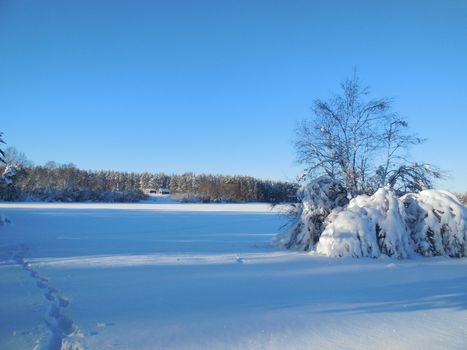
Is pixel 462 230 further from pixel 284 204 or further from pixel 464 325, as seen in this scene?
pixel 464 325

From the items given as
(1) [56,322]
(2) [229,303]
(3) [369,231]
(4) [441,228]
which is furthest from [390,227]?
(1) [56,322]

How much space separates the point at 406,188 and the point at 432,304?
9333 mm

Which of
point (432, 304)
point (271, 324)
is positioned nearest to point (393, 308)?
point (432, 304)

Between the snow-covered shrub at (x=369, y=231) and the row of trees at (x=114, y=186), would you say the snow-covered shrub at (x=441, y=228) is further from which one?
the row of trees at (x=114, y=186)

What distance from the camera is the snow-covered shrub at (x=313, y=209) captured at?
12.9 meters

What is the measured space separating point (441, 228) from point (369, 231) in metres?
2.64

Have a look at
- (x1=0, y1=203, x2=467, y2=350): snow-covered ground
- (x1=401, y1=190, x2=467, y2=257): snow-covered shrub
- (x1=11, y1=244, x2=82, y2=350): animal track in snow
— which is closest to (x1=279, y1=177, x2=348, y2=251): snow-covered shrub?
(x1=0, y1=203, x2=467, y2=350): snow-covered ground

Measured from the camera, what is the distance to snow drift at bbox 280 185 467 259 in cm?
1117

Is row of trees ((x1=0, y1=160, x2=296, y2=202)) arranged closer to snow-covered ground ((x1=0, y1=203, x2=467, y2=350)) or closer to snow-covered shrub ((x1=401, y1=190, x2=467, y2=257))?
snow-covered shrub ((x1=401, y1=190, x2=467, y2=257))

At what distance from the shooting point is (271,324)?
4.85 meters

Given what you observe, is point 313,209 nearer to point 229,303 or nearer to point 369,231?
point 369,231

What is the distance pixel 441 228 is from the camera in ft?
38.9

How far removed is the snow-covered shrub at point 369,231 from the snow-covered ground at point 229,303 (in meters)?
0.57

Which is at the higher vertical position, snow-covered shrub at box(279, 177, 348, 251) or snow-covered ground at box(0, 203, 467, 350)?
snow-covered shrub at box(279, 177, 348, 251)
